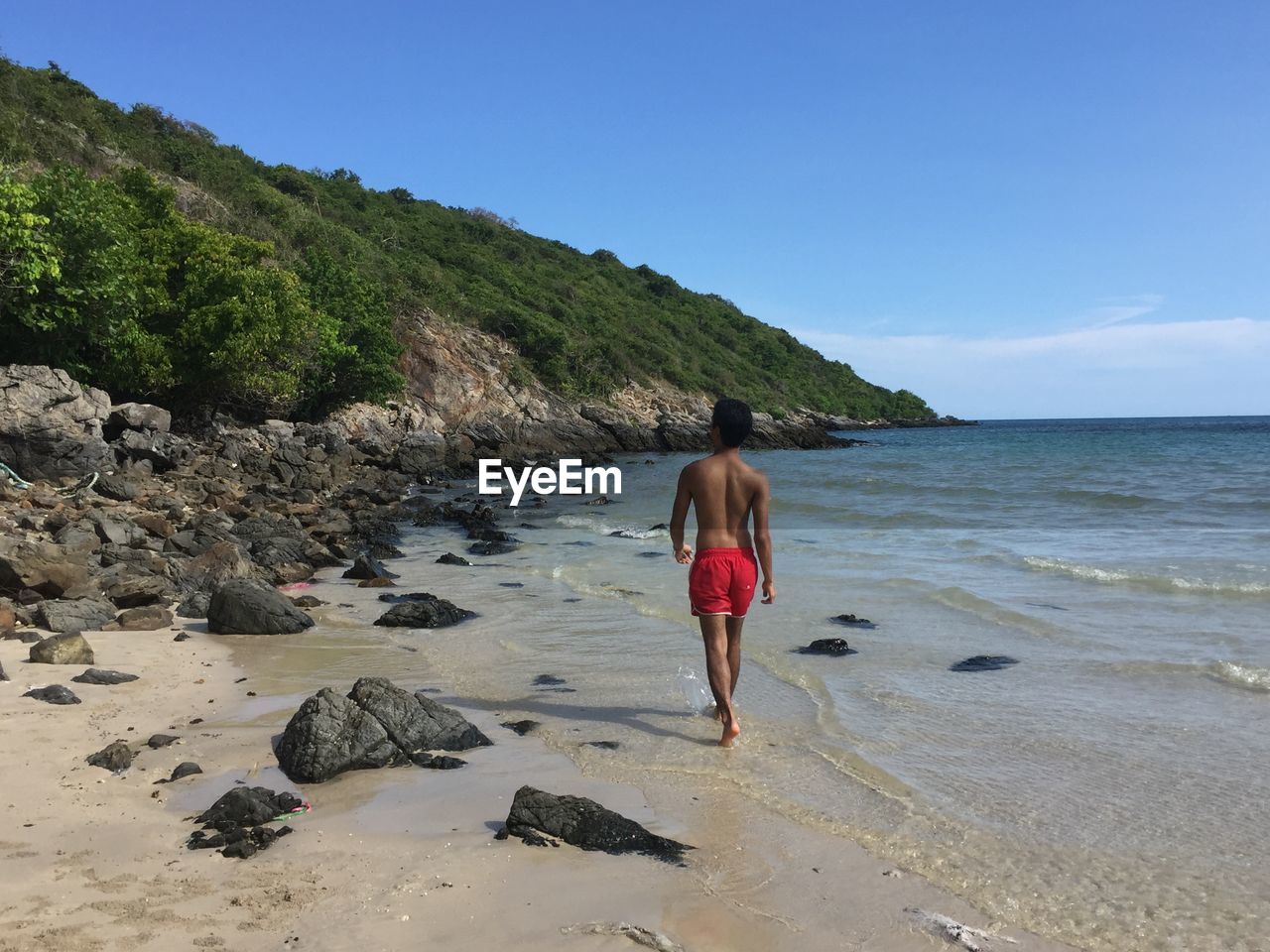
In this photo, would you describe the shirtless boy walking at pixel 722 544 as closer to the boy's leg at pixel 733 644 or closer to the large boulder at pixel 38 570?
the boy's leg at pixel 733 644

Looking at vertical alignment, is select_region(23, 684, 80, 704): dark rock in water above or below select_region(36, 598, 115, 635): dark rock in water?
below

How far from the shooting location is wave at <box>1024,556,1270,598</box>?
991 centimetres

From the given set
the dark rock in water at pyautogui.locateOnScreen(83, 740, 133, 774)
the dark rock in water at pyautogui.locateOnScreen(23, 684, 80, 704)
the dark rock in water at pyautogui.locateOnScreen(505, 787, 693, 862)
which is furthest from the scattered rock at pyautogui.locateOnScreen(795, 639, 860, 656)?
the dark rock in water at pyautogui.locateOnScreen(23, 684, 80, 704)

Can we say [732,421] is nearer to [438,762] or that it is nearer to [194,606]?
[438,762]

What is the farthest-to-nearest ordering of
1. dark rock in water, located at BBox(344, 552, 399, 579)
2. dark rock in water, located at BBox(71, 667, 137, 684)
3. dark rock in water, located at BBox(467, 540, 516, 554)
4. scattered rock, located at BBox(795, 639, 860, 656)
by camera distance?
dark rock in water, located at BBox(467, 540, 516, 554)
dark rock in water, located at BBox(344, 552, 399, 579)
scattered rock, located at BBox(795, 639, 860, 656)
dark rock in water, located at BBox(71, 667, 137, 684)

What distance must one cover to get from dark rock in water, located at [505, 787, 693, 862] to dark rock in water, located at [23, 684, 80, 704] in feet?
11.8

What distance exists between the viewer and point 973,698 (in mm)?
6234

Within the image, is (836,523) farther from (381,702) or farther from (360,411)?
(360,411)

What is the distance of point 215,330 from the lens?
23.1m

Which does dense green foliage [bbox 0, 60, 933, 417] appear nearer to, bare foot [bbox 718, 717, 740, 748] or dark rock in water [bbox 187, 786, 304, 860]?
dark rock in water [bbox 187, 786, 304, 860]

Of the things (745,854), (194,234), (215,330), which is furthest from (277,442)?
(745,854)

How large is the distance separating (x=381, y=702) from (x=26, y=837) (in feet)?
6.02

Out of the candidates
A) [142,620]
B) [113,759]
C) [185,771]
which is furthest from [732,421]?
[142,620]

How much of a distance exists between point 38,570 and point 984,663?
8.99 meters
